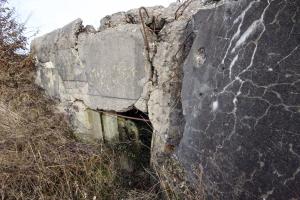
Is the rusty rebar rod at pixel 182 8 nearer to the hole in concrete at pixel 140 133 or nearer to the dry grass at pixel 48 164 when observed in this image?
the hole in concrete at pixel 140 133

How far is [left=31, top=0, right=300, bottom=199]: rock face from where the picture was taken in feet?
5.60

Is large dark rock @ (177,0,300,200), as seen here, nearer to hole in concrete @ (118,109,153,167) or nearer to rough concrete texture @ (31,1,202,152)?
rough concrete texture @ (31,1,202,152)

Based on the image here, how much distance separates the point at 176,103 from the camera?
263 centimetres

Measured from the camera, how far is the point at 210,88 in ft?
7.19

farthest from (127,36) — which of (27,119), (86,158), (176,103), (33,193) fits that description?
(27,119)

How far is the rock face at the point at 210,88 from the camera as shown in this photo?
5.60 feet

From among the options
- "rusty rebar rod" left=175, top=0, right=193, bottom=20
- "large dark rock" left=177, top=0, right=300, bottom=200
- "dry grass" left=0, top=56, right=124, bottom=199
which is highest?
"rusty rebar rod" left=175, top=0, right=193, bottom=20

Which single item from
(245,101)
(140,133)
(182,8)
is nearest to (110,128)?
(140,133)

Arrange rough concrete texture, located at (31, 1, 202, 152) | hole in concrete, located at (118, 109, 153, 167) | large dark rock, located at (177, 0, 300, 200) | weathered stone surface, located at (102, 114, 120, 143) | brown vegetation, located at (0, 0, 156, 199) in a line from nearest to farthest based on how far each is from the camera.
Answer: large dark rock, located at (177, 0, 300, 200)
rough concrete texture, located at (31, 1, 202, 152)
brown vegetation, located at (0, 0, 156, 199)
hole in concrete, located at (118, 109, 153, 167)
weathered stone surface, located at (102, 114, 120, 143)

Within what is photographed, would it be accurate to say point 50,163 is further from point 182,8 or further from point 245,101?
point 245,101

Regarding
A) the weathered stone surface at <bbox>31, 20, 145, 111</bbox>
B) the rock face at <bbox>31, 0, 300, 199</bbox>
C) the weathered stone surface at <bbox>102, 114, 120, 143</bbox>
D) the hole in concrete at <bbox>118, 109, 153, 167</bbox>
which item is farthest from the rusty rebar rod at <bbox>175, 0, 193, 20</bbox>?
the weathered stone surface at <bbox>102, 114, 120, 143</bbox>

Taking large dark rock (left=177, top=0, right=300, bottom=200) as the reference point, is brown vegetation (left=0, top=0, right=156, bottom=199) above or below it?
below

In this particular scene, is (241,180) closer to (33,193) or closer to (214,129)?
(214,129)

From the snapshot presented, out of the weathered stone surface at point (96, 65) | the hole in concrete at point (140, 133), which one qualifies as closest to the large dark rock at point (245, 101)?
the weathered stone surface at point (96, 65)
